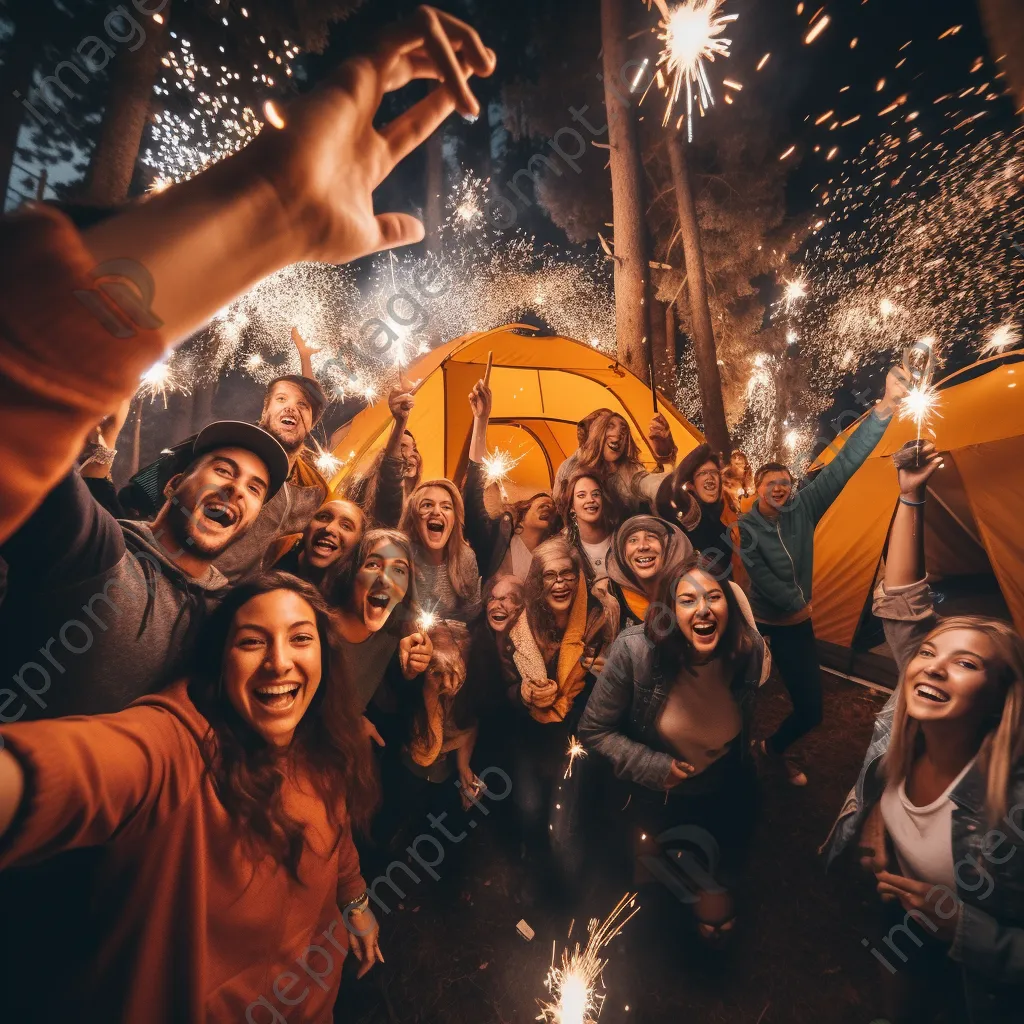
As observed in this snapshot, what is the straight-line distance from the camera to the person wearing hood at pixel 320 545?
209cm

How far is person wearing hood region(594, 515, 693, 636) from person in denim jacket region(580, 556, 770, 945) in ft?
0.61

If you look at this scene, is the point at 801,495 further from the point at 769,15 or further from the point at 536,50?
the point at 536,50

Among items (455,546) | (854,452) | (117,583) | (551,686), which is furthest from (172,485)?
(854,452)

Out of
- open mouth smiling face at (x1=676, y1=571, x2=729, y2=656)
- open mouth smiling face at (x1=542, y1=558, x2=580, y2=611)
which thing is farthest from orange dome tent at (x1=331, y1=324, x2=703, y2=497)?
open mouth smiling face at (x1=676, y1=571, x2=729, y2=656)

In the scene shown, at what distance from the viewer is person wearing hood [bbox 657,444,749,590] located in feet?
9.32

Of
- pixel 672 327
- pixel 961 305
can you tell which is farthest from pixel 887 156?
pixel 672 327

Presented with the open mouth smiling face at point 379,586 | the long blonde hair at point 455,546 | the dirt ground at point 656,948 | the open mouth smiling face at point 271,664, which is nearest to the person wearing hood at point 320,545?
the open mouth smiling face at point 379,586

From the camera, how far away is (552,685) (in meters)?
2.37

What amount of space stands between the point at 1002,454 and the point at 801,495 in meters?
0.95

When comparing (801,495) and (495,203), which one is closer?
(801,495)

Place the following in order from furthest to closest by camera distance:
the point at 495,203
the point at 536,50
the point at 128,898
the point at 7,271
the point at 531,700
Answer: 1. the point at 536,50
2. the point at 495,203
3. the point at 531,700
4. the point at 128,898
5. the point at 7,271

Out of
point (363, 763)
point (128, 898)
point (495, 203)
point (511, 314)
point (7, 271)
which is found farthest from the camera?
point (511, 314)

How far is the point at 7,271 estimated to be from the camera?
1.91 ft

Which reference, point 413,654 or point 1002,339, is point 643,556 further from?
point 1002,339
